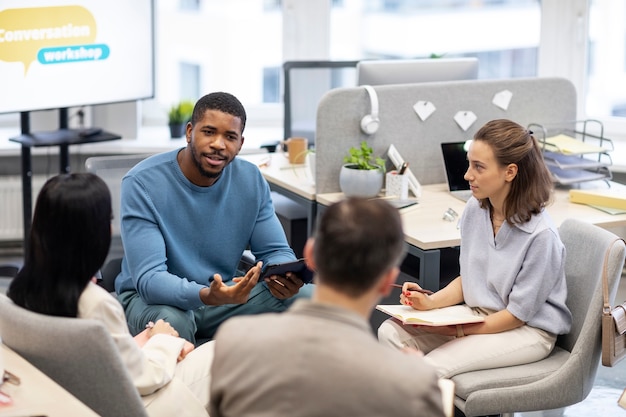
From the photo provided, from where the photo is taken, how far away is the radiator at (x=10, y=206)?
4809mm

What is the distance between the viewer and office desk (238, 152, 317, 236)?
3494mm

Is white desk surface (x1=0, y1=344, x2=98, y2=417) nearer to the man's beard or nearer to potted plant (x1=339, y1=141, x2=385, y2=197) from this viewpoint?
the man's beard

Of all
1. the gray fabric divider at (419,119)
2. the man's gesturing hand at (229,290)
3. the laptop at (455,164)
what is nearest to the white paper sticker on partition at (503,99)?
the gray fabric divider at (419,119)

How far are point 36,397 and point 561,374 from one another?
4.29 ft

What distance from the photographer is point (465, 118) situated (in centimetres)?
365

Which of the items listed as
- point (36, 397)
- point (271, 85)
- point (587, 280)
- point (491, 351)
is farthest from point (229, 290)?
point (271, 85)

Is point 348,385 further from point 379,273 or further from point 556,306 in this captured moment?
point 556,306

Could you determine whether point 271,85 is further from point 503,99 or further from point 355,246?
point 355,246

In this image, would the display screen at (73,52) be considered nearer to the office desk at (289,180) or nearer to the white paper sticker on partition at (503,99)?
the office desk at (289,180)

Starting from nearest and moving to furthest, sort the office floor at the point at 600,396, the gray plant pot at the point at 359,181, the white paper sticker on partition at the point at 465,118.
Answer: the office floor at the point at 600,396 < the gray plant pot at the point at 359,181 < the white paper sticker on partition at the point at 465,118

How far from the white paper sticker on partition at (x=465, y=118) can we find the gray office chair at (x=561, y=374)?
117 cm

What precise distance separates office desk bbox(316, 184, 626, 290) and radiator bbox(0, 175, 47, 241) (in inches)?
79.2

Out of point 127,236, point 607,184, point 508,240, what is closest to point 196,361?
point 127,236

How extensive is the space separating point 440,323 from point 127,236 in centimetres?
86
